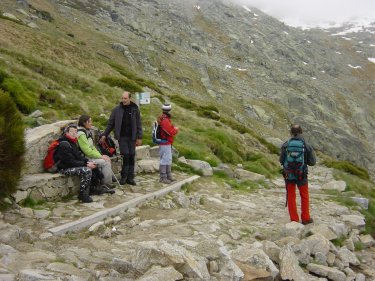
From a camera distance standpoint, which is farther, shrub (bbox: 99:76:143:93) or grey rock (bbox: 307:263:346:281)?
shrub (bbox: 99:76:143:93)

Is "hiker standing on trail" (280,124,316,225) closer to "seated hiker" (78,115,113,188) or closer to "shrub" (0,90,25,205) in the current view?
"seated hiker" (78,115,113,188)

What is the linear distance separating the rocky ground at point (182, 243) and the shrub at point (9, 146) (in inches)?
21.0

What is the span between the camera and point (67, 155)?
7.99m

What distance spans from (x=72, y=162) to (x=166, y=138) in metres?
3.36

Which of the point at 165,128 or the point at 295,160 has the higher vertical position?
the point at 165,128

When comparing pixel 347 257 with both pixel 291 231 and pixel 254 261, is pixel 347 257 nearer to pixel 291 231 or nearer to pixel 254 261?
pixel 291 231

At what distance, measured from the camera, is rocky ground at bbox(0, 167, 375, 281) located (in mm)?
4824

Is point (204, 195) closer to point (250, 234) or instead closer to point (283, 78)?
point (250, 234)

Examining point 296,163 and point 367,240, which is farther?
point 367,240

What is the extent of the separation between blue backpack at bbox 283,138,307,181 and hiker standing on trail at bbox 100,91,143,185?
3690mm

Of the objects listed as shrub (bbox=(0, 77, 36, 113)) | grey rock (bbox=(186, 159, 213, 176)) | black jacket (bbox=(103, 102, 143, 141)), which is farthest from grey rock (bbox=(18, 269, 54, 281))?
shrub (bbox=(0, 77, 36, 113))

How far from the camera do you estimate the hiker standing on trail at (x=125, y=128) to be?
9742 mm

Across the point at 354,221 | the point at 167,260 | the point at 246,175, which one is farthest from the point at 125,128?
the point at 246,175

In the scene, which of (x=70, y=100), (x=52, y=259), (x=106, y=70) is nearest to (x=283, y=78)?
(x=106, y=70)
